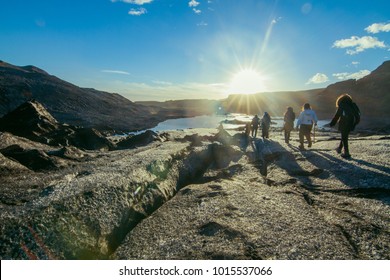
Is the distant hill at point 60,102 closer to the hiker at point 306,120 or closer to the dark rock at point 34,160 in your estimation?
the hiker at point 306,120

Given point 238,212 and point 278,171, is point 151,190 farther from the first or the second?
point 278,171

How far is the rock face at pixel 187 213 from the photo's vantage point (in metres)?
4.79

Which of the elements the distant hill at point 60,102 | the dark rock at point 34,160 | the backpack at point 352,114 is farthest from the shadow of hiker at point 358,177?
the distant hill at point 60,102

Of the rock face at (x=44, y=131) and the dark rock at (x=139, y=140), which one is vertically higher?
the rock face at (x=44, y=131)

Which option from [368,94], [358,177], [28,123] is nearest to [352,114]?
[358,177]

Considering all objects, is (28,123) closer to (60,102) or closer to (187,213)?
(187,213)

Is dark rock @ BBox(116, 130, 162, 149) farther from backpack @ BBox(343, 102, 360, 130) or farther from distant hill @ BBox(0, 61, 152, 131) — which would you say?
distant hill @ BBox(0, 61, 152, 131)

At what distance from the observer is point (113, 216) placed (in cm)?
594

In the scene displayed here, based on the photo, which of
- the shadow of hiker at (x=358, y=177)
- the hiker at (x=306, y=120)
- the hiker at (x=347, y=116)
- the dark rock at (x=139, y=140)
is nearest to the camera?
the shadow of hiker at (x=358, y=177)

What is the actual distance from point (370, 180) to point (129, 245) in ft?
24.0

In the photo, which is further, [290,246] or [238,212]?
[238,212]

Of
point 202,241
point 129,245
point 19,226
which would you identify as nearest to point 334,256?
point 202,241

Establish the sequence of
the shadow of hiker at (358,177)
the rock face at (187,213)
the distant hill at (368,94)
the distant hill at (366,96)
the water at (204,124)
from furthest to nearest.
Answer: the distant hill at (366,96)
the distant hill at (368,94)
the water at (204,124)
the shadow of hiker at (358,177)
the rock face at (187,213)

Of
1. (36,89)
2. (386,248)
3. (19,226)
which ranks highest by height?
(36,89)
